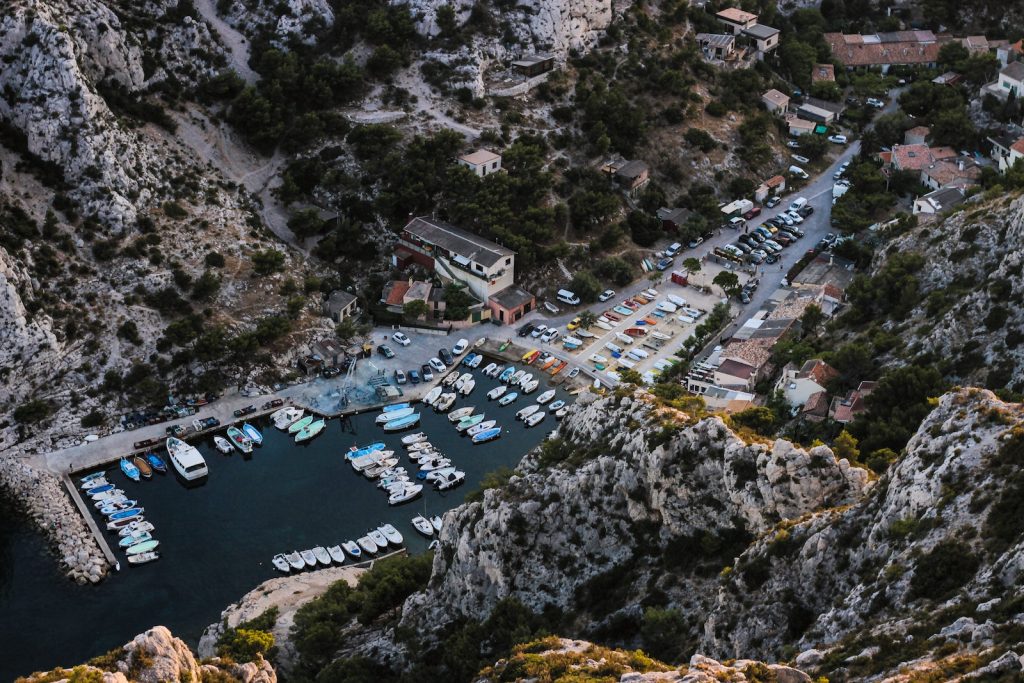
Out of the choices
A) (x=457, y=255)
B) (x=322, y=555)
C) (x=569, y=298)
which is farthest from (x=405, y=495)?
(x=569, y=298)

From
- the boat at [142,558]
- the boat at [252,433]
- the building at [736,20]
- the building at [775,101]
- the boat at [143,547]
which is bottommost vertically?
the boat at [142,558]

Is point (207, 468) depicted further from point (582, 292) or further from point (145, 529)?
point (582, 292)

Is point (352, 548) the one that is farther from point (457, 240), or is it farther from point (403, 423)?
point (457, 240)

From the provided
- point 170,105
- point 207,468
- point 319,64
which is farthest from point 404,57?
point 207,468

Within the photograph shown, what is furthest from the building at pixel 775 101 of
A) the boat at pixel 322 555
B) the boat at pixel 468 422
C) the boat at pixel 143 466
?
the boat at pixel 143 466

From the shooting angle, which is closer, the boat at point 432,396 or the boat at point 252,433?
the boat at point 252,433

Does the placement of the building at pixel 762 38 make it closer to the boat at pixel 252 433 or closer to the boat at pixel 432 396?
the boat at pixel 432 396
